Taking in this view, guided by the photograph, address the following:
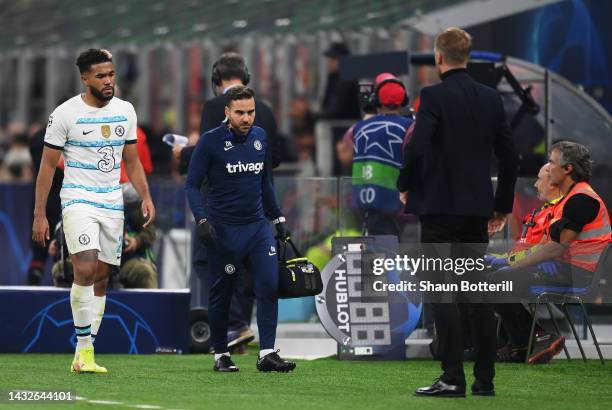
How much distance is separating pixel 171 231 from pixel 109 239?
4750 mm

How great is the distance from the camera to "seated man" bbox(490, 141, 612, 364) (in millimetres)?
11609

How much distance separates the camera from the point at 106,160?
10.8m

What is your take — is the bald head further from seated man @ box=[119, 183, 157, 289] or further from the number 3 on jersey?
seated man @ box=[119, 183, 157, 289]

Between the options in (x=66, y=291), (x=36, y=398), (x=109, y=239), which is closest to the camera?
(x=36, y=398)

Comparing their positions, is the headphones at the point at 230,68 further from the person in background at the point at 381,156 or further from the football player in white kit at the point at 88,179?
the football player in white kit at the point at 88,179

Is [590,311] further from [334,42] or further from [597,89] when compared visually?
[334,42]

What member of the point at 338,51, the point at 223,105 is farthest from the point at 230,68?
the point at 338,51

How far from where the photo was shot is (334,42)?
19.8 meters

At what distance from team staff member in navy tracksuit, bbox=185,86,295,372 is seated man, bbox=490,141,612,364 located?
1646mm

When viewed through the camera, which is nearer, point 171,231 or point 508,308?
point 508,308

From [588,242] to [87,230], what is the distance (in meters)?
3.38

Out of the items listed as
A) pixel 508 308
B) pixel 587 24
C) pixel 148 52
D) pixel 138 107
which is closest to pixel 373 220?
pixel 508 308

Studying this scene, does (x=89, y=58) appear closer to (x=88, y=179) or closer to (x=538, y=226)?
(x=88, y=179)

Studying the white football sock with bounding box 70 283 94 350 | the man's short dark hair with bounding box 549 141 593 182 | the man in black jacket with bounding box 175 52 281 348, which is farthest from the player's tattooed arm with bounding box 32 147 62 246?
the man's short dark hair with bounding box 549 141 593 182
